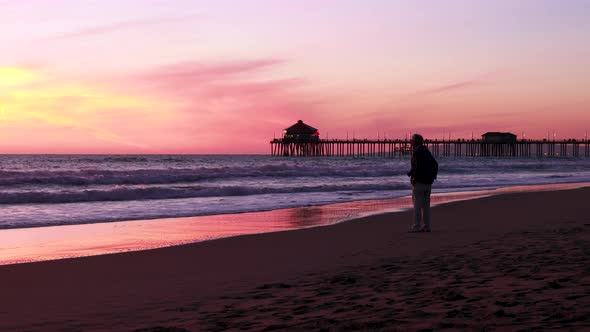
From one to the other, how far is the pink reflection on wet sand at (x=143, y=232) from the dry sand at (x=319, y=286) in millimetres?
957

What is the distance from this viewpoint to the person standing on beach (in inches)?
433

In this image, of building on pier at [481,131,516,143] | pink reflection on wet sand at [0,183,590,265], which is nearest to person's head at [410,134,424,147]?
pink reflection on wet sand at [0,183,590,265]

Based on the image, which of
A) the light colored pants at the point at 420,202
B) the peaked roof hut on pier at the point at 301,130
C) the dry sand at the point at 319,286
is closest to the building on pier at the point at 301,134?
the peaked roof hut on pier at the point at 301,130

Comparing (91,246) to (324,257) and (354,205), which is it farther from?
(354,205)

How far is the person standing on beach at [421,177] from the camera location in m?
11.0

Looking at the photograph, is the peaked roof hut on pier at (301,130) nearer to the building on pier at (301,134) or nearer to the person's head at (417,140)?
the building on pier at (301,134)

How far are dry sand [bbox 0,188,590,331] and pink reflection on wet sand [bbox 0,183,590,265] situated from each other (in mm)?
957

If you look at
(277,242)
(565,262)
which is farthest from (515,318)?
(277,242)

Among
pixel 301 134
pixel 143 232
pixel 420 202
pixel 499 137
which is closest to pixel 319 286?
pixel 420 202

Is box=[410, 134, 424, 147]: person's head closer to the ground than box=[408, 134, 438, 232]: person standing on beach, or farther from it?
farther from it

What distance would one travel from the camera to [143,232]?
11.4 metres

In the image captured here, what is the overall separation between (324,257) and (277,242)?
1775mm

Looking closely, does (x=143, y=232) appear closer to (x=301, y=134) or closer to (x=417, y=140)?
(x=417, y=140)

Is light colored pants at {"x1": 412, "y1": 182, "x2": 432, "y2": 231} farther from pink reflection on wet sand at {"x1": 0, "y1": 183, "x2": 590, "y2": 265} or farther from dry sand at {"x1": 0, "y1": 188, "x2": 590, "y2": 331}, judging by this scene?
pink reflection on wet sand at {"x1": 0, "y1": 183, "x2": 590, "y2": 265}
